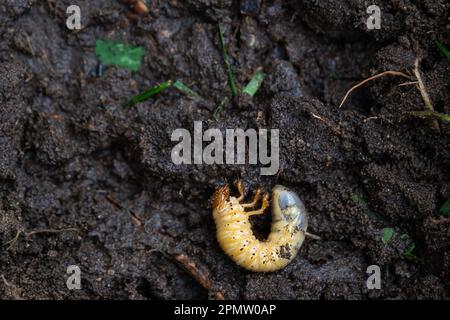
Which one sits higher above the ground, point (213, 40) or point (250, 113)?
point (213, 40)

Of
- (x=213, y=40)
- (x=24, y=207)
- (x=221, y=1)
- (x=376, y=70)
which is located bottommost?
(x=24, y=207)

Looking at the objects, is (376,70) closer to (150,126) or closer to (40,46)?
(150,126)

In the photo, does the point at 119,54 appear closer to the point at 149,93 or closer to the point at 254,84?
the point at 149,93

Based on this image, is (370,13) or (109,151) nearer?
(370,13)

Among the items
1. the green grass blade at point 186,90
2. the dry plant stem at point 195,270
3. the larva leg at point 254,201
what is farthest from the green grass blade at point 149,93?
the dry plant stem at point 195,270

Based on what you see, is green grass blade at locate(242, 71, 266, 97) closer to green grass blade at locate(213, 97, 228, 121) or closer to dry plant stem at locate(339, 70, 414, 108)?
green grass blade at locate(213, 97, 228, 121)

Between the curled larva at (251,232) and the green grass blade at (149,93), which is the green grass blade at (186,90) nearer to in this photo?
the green grass blade at (149,93)

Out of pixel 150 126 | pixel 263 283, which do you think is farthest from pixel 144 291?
pixel 150 126
